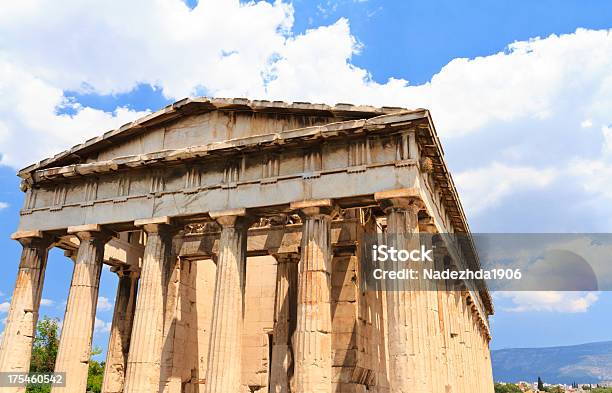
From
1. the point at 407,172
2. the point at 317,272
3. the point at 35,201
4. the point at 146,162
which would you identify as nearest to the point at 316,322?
the point at 317,272

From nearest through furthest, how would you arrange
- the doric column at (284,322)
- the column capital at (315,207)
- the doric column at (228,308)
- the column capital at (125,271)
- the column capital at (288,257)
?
the doric column at (228,308) → the column capital at (315,207) → the doric column at (284,322) → the column capital at (288,257) → the column capital at (125,271)

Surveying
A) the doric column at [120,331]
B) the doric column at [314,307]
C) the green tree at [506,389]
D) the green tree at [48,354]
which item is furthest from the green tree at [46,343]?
the green tree at [506,389]

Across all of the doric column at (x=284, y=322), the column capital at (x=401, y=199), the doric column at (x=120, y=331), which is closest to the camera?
the column capital at (x=401, y=199)

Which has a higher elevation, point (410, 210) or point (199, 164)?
point (199, 164)

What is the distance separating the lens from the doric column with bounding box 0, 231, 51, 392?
17.1 meters

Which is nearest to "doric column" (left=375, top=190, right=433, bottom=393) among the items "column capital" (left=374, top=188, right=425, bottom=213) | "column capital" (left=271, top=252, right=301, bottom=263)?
"column capital" (left=374, top=188, right=425, bottom=213)

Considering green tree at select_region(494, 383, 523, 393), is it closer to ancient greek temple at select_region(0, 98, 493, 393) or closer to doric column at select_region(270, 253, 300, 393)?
ancient greek temple at select_region(0, 98, 493, 393)

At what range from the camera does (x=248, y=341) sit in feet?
69.7

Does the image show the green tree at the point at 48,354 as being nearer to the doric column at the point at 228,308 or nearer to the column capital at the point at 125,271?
the column capital at the point at 125,271

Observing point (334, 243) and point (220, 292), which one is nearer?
point (220, 292)

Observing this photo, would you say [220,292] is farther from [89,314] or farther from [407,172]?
[407,172]

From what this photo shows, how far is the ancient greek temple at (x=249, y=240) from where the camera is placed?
46.0 ft

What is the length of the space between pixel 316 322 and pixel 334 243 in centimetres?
479

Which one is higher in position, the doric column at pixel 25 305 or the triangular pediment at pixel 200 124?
the triangular pediment at pixel 200 124
